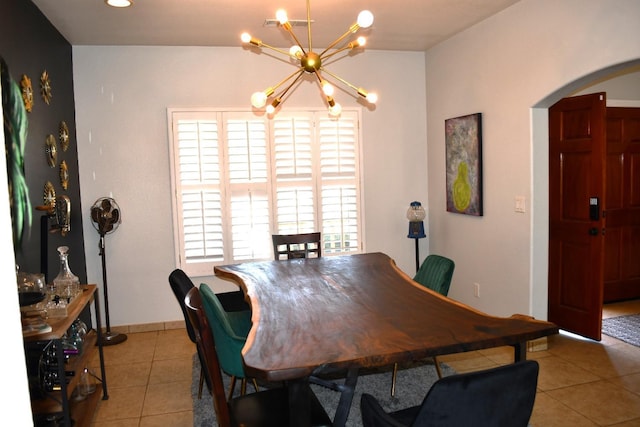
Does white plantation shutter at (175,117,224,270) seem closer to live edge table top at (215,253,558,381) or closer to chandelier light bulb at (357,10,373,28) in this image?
live edge table top at (215,253,558,381)

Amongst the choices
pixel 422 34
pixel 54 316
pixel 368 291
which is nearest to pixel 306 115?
pixel 422 34

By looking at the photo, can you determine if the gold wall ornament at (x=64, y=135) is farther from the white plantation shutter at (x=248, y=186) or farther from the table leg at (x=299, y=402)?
the table leg at (x=299, y=402)

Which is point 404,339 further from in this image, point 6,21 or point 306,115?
point 306,115

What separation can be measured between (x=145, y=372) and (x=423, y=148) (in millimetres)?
3418

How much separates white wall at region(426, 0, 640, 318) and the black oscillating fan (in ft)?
10.4

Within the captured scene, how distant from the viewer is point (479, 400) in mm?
1462

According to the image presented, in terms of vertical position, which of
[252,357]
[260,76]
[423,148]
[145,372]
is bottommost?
[145,372]

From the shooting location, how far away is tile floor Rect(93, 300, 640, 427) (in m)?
2.87

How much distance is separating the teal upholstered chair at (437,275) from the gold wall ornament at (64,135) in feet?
9.67

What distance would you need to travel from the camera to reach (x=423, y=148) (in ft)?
16.9

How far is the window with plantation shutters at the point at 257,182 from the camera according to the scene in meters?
4.54

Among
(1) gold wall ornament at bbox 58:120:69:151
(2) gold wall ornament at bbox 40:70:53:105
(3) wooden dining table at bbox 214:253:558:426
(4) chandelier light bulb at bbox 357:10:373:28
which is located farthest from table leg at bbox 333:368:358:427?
(1) gold wall ornament at bbox 58:120:69:151

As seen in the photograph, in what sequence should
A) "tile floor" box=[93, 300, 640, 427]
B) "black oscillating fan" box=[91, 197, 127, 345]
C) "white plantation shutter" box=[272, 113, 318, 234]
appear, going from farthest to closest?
"white plantation shutter" box=[272, 113, 318, 234] < "black oscillating fan" box=[91, 197, 127, 345] < "tile floor" box=[93, 300, 640, 427]

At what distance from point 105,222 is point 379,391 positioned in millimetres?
2726
